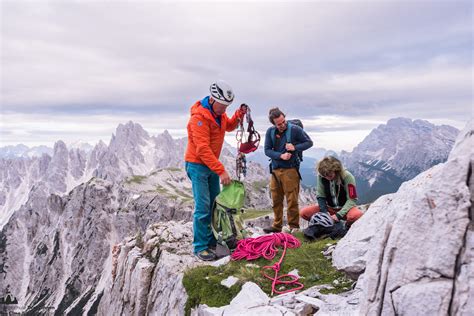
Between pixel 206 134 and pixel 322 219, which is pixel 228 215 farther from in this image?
pixel 322 219

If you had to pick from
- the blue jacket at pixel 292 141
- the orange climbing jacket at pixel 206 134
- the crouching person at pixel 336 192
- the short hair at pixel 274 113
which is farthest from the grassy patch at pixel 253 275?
the short hair at pixel 274 113

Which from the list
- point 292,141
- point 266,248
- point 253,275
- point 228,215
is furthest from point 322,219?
point 253,275

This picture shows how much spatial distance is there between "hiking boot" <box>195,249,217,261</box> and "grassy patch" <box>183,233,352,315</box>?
43.1 inches

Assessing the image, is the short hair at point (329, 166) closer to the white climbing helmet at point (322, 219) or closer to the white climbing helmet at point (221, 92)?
the white climbing helmet at point (322, 219)

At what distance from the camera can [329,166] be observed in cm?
1345

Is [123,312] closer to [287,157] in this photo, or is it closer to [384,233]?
[287,157]

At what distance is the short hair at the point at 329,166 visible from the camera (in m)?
13.4

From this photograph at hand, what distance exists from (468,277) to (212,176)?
9.94 meters

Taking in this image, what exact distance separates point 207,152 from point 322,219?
573 cm

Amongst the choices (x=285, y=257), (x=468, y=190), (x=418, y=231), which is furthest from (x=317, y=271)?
(x=468, y=190)

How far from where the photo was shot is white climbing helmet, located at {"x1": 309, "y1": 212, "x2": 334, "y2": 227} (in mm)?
14406

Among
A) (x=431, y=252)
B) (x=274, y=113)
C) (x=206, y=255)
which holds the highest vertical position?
(x=274, y=113)

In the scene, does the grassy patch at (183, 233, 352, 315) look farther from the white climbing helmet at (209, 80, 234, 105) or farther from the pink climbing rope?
the white climbing helmet at (209, 80, 234, 105)

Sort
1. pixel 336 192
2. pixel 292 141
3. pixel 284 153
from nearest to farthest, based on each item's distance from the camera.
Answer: pixel 336 192 < pixel 284 153 < pixel 292 141
